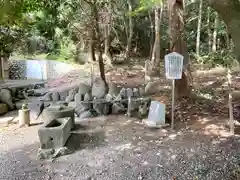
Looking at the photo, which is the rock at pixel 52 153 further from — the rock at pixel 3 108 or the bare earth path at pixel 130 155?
the rock at pixel 3 108

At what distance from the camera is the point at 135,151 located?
15.4 feet

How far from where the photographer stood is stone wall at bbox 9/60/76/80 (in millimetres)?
12846

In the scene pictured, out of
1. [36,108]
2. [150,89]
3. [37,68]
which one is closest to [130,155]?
[150,89]

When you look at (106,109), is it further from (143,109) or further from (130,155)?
(130,155)

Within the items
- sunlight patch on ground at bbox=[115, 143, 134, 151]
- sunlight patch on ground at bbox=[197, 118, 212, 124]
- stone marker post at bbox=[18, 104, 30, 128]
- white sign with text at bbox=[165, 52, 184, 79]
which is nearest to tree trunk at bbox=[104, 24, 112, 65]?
stone marker post at bbox=[18, 104, 30, 128]

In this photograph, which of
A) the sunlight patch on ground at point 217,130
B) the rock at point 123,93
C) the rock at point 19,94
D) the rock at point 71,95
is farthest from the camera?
the rock at point 19,94

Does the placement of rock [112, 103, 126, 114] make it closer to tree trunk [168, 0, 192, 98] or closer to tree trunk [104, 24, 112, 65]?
tree trunk [168, 0, 192, 98]

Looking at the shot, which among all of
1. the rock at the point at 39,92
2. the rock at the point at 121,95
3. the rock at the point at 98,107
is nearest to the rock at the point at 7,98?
the rock at the point at 39,92

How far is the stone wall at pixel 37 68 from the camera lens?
12.8 m

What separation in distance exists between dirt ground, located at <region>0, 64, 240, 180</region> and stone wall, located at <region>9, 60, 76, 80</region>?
6.57m

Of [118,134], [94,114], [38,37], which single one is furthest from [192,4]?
[118,134]

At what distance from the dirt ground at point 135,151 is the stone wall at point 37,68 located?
657cm

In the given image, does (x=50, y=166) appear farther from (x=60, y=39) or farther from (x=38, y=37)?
(x=38, y=37)

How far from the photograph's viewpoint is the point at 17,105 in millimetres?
8102
